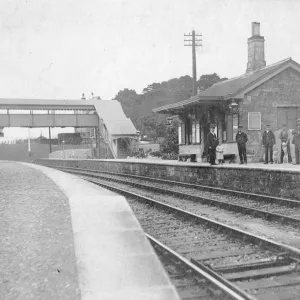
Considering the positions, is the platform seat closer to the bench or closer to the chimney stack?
the bench

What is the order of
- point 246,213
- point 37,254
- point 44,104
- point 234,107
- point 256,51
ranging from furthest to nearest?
point 44,104, point 256,51, point 234,107, point 246,213, point 37,254

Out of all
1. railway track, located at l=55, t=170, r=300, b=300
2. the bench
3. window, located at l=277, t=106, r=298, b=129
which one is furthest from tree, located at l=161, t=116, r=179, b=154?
railway track, located at l=55, t=170, r=300, b=300

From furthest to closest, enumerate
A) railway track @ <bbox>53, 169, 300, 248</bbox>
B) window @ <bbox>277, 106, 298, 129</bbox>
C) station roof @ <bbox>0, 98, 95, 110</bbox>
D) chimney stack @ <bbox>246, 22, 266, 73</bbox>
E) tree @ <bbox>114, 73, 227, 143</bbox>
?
tree @ <bbox>114, 73, 227, 143</bbox>
station roof @ <bbox>0, 98, 95, 110</bbox>
chimney stack @ <bbox>246, 22, 266, 73</bbox>
window @ <bbox>277, 106, 298, 129</bbox>
railway track @ <bbox>53, 169, 300, 248</bbox>

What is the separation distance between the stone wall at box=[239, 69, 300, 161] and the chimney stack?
16.5 ft

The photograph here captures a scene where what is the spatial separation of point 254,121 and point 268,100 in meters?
1.35

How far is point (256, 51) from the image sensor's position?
90.2ft

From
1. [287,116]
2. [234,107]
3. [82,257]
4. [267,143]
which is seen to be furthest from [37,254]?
[287,116]

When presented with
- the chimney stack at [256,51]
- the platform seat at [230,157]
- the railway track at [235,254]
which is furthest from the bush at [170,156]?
the railway track at [235,254]

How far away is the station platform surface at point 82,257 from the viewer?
391cm

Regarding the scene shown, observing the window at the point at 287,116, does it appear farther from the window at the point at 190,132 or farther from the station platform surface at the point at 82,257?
the station platform surface at the point at 82,257

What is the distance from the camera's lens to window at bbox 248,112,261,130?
21.7 meters

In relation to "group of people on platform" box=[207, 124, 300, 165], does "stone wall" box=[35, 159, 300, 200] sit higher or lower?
lower

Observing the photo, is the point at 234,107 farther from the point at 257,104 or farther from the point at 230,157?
the point at 230,157

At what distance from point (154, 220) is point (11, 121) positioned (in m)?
37.2
